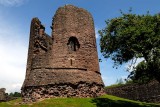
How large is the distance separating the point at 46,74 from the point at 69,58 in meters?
2.31

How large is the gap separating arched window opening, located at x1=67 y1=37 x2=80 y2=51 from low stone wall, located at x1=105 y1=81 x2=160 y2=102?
553 inches

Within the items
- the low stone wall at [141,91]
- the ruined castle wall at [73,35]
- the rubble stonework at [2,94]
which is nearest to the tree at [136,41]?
the ruined castle wall at [73,35]

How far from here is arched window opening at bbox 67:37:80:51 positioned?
25125mm

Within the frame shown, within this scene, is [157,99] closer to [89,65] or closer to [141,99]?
[141,99]

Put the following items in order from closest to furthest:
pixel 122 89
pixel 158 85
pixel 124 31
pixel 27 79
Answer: pixel 124 31, pixel 27 79, pixel 158 85, pixel 122 89

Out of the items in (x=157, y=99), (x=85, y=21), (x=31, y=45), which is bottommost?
(x=157, y=99)

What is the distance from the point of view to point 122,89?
37.8 m

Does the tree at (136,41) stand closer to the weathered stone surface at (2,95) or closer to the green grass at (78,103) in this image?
the green grass at (78,103)

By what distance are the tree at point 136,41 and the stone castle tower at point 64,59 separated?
177 centimetres

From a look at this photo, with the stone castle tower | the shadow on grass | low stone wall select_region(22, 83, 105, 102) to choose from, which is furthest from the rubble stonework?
the shadow on grass

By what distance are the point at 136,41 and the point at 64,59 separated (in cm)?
599

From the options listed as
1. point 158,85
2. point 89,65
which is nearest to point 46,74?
→ point 89,65

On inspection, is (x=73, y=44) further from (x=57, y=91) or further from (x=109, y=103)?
(x=109, y=103)

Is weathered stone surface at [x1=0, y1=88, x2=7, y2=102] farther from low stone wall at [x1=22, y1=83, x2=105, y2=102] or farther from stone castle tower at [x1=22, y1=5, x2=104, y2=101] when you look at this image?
low stone wall at [x1=22, y1=83, x2=105, y2=102]
